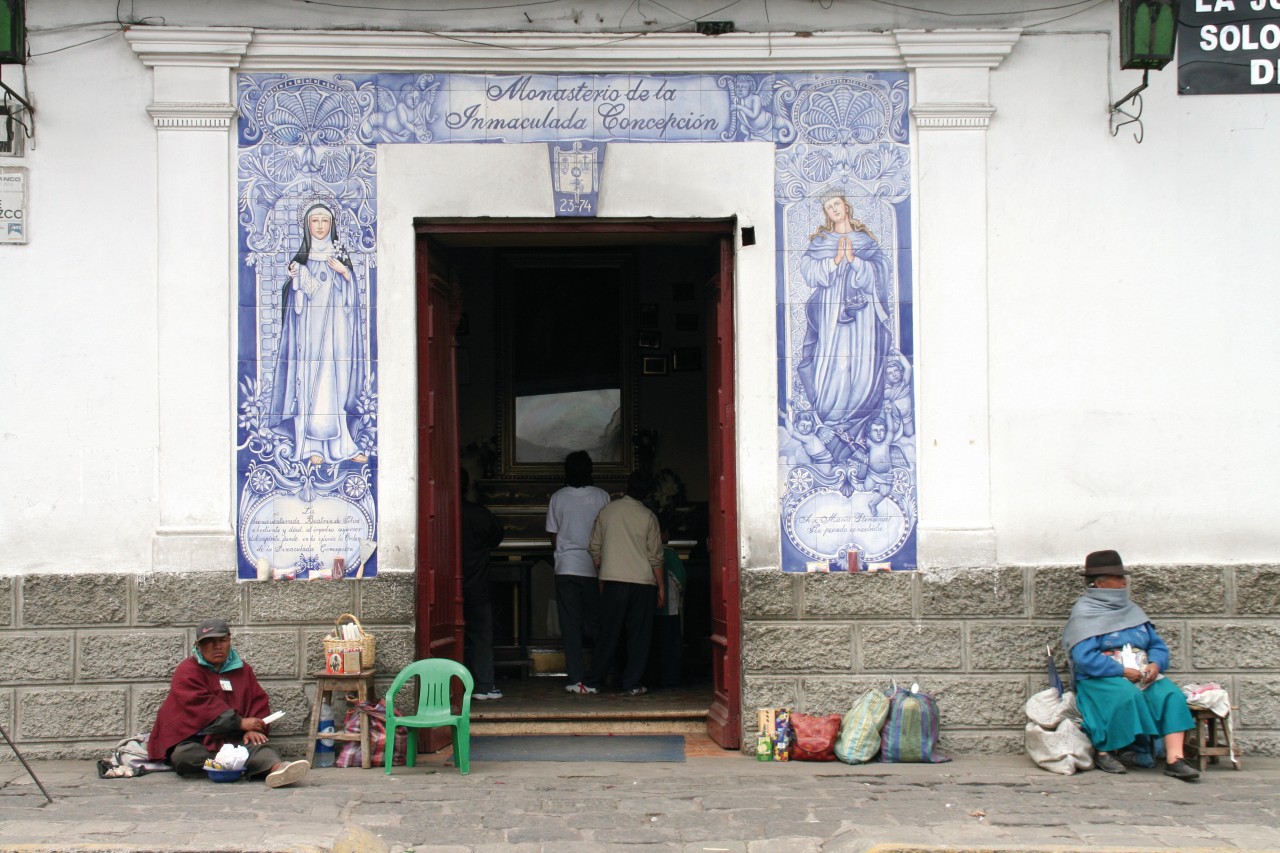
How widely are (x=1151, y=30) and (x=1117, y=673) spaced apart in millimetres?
3851

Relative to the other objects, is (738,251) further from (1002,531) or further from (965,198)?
(1002,531)

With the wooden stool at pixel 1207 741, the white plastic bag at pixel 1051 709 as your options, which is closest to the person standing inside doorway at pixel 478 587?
the white plastic bag at pixel 1051 709

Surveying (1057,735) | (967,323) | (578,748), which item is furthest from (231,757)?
(967,323)

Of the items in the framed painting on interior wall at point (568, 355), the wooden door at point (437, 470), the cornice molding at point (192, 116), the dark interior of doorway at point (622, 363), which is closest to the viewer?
the cornice molding at point (192, 116)

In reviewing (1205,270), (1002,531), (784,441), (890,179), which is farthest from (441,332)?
(1205,270)

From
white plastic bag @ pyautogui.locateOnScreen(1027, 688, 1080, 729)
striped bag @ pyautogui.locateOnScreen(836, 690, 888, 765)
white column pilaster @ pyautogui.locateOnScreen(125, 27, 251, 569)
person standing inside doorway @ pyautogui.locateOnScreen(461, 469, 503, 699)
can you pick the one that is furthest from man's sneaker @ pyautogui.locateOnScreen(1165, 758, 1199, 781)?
white column pilaster @ pyautogui.locateOnScreen(125, 27, 251, 569)

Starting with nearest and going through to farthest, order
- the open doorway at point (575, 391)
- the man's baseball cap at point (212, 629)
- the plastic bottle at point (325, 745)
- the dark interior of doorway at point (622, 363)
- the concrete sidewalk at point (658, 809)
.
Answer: the concrete sidewalk at point (658, 809)
the man's baseball cap at point (212, 629)
the plastic bottle at point (325, 745)
the open doorway at point (575, 391)
the dark interior of doorway at point (622, 363)

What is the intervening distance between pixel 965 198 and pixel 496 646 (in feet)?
17.9

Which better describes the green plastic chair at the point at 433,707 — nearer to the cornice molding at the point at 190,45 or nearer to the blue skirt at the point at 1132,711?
the blue skirt at the point at 1132,711

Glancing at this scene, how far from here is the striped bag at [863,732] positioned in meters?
7.83

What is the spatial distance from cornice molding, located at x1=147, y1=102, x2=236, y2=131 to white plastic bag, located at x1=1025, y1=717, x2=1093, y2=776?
628cm

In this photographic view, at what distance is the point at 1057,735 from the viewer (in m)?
7.68

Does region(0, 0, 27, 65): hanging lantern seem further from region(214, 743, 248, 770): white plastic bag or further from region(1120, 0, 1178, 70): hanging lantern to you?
region(1120, 0, 1178, 70): hanging lantern

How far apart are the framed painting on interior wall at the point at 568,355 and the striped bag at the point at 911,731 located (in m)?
4.59
